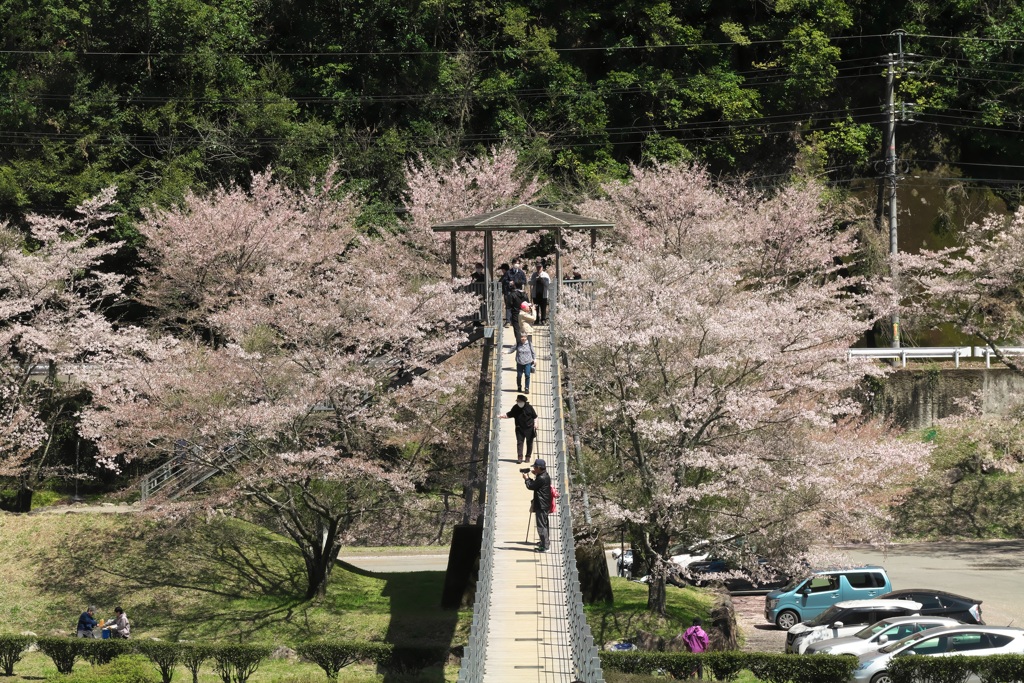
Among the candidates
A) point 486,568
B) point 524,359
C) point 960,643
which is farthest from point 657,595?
point 486,568

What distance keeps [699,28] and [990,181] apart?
512 inches

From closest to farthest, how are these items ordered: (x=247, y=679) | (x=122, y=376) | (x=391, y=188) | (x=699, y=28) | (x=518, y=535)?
(x=518, y=535), (x=247, y=679), (x=122, y=376), (x=391, y=188), (x=699, y=28)

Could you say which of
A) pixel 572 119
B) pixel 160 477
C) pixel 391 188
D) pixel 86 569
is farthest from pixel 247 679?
pixel 572 119

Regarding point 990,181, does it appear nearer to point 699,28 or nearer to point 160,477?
point 699,28

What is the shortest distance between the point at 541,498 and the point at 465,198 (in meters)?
22.4

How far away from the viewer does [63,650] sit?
2292 centimetres

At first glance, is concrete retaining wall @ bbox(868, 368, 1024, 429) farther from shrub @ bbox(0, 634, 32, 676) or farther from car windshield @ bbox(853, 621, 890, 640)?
shrub @ bbox(0, 634, 32, 676)

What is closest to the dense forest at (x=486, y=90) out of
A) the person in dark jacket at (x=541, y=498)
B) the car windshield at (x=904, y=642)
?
the car windshield at (x=904, y=642)

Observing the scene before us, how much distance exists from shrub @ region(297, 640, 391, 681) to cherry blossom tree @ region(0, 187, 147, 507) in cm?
1204

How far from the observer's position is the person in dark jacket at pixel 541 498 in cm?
1816

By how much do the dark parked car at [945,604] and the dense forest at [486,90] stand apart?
20287mm

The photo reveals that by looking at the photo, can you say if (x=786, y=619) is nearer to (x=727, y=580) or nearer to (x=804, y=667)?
(x=727, y=580)

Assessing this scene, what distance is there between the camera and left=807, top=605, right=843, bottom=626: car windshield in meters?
25.8

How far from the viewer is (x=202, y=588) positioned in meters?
28.3
